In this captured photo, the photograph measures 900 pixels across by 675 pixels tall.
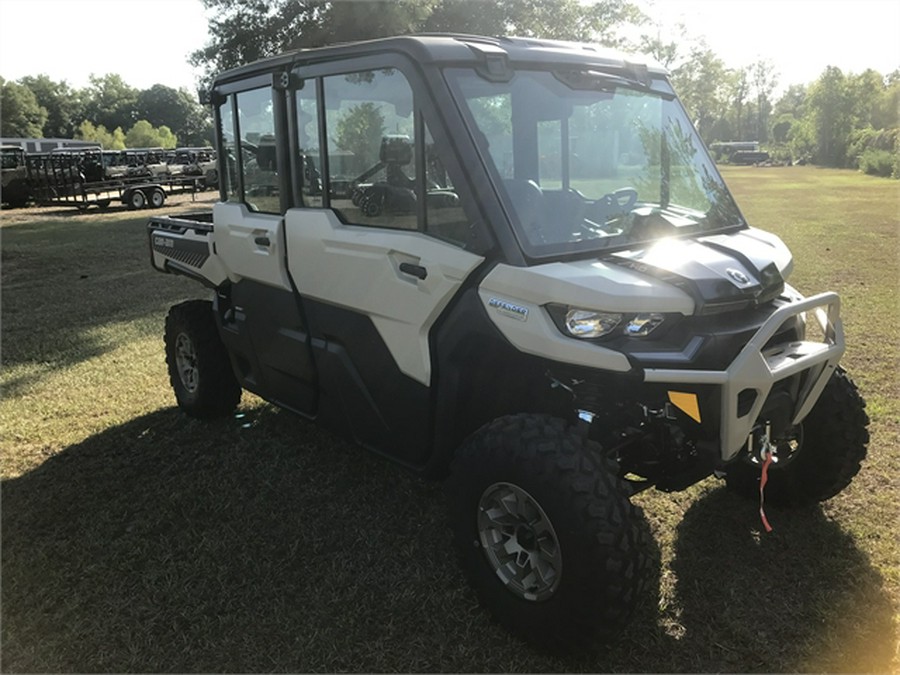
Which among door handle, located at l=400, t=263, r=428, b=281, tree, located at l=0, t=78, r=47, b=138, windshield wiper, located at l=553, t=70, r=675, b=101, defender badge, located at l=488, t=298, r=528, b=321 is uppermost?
tree, located at l=0, t=78, r=47, b=138

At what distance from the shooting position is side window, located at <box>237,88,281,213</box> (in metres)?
3.86

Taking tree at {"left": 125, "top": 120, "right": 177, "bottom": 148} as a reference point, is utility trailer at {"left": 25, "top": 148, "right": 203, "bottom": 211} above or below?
below

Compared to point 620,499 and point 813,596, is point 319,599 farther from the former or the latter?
point 813,596

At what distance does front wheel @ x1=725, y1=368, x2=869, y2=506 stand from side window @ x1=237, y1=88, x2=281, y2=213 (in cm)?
278

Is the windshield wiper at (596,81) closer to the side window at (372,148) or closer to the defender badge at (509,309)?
the side window at (372,148)

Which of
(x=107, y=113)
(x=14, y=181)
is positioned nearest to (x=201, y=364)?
(x=14, y=181)

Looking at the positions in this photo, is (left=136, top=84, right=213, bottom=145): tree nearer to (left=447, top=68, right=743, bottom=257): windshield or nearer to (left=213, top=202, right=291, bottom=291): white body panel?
(left=213, top=202, right=291, bottom=291): white body panel

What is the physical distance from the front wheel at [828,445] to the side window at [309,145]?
246 cm

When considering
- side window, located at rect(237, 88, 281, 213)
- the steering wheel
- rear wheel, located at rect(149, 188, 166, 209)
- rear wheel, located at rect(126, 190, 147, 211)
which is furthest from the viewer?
rear wheel, located at rect(149, 188, 166, 209)

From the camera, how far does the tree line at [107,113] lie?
8188 centimetres

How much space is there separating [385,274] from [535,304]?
0.82 metres

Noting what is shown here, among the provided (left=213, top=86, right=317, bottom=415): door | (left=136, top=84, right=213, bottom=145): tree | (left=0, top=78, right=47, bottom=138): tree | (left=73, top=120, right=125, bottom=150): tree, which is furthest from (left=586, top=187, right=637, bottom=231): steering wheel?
(left=136, top=84, right=213, bottom=145): tree

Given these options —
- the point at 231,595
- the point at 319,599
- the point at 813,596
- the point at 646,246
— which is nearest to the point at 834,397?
the point at 813,596

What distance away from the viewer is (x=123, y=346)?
7281mm
